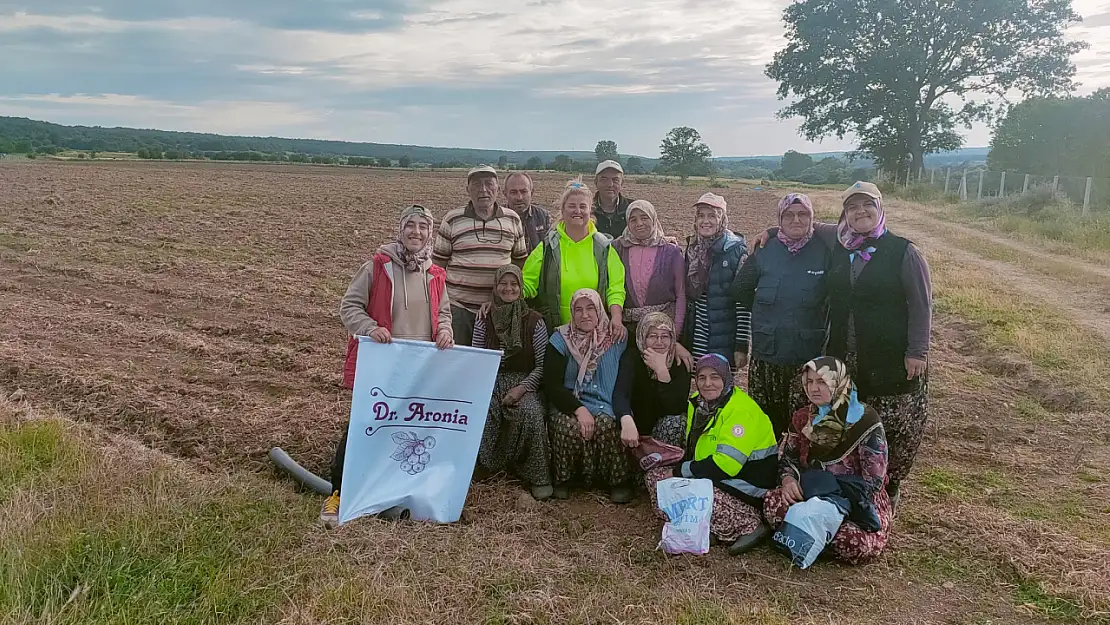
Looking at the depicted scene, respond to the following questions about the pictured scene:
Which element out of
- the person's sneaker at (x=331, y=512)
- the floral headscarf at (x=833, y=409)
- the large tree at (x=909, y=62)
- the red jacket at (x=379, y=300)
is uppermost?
the large tree at (x=909, y=62)

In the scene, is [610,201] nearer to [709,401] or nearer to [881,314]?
[709,401]

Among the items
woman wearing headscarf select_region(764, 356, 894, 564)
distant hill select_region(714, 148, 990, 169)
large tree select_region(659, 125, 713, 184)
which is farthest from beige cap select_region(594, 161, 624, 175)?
large tree select_region(659, 125, 713, 184)

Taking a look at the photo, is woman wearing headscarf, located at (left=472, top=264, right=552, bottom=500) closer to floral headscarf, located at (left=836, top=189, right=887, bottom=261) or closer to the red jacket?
the red jacket

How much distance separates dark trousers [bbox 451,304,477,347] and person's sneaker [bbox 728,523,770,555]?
205 cm

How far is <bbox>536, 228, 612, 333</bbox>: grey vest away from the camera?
4.77 meters

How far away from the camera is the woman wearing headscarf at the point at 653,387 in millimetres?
4480

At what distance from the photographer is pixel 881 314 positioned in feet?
13.5

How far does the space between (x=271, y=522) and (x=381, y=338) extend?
41.6 inches

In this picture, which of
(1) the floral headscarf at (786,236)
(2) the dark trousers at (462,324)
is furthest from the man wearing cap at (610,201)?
(1) the floral headscarf at (786,236)

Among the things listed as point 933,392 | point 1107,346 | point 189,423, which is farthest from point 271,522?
point 1107,346

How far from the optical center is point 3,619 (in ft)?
9.08

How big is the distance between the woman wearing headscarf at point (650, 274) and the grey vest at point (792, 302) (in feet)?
→ 1.81

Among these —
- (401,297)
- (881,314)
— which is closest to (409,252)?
(401,297)

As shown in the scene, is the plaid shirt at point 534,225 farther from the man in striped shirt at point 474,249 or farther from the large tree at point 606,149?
the large tree at point 606,149
